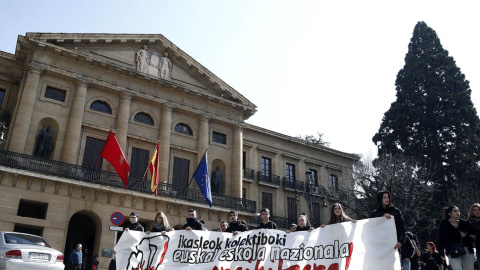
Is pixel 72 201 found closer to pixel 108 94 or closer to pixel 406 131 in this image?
pixel 108 94

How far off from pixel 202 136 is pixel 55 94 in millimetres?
10139

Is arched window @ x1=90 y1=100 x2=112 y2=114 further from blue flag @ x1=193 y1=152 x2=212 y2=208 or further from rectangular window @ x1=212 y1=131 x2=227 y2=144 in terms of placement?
blue flag @ x1=193 y1=152 x2=212 y2=208

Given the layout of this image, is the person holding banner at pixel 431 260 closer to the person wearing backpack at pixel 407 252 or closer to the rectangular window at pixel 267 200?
the person wearing backpack at pixel 407 252

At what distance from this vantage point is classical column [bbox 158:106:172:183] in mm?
26297

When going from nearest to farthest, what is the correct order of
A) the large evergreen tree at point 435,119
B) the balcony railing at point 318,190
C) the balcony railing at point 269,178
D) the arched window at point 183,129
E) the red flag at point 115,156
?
1. the red flag at point 115,156
2. the arched window at point 183,129
3. the large evergreen tree at point 435,119
4. the balcony railing at point 269,178
5. the balcony railing at point 318,190

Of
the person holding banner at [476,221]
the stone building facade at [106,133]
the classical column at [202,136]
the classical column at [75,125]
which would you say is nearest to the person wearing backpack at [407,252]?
the person holding banner at [476,221]

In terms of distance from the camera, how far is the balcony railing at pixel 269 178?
3426 centimetres

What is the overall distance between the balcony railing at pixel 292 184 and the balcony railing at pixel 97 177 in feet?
26.9

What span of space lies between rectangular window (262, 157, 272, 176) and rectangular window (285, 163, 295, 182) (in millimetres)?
1898

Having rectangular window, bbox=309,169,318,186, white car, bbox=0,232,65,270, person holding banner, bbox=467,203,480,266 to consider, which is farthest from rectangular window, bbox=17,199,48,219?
rectangular window, bbox=309,169,318,186

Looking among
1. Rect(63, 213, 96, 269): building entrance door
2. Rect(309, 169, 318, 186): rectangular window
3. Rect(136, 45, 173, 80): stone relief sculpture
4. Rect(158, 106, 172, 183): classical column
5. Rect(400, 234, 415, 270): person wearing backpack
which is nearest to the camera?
Rect(400, 234, 415, 270): person wearing backpack

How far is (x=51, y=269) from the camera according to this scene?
11.2 meters

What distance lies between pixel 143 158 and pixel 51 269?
51.9 ft

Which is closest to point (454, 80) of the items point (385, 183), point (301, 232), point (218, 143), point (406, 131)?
point (406, 131)
